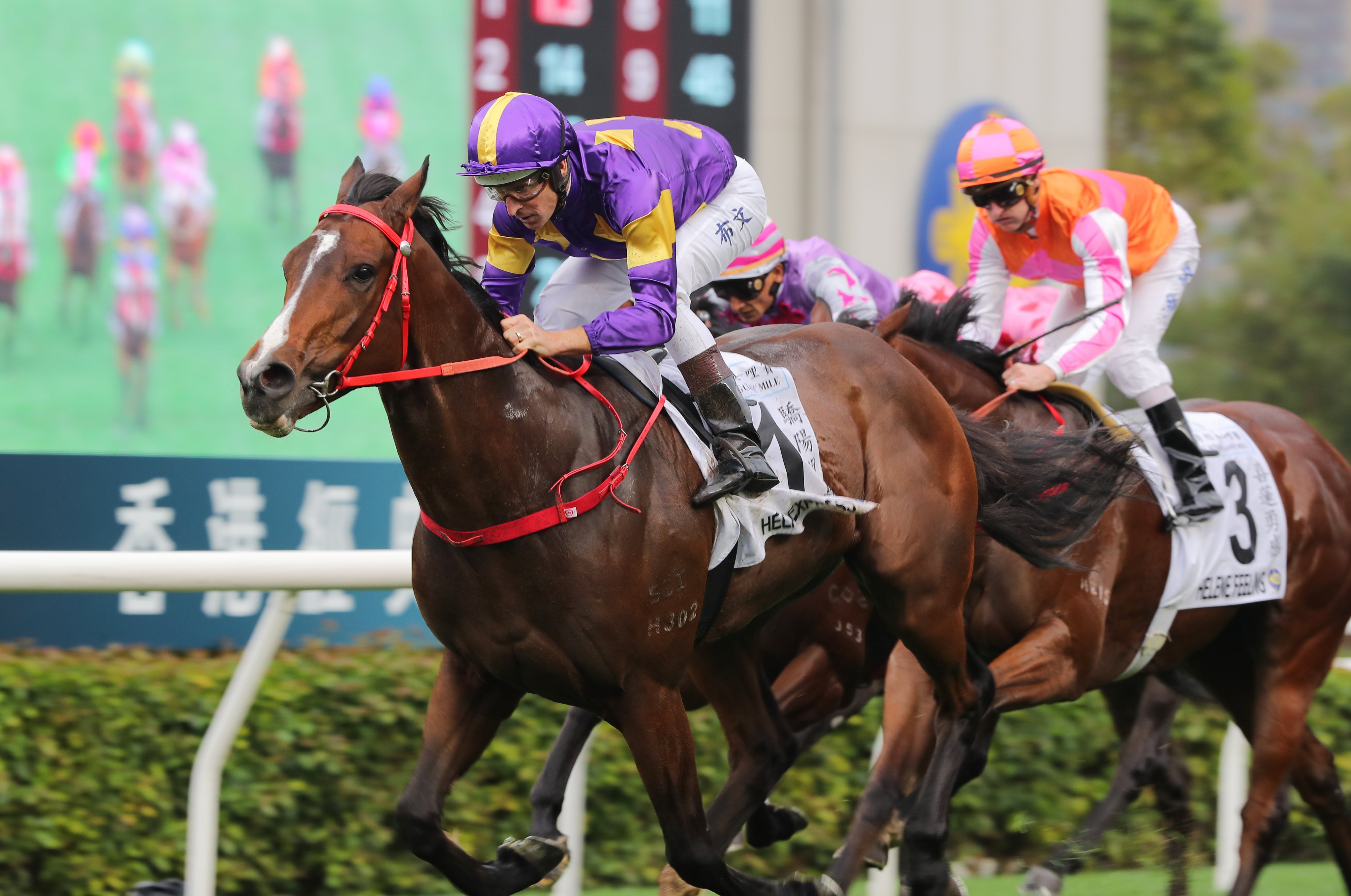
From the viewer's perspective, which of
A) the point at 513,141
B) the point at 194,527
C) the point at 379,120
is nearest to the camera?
the point at 513,141

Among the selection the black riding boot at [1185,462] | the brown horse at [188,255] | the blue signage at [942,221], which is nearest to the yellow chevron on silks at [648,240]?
the black riding boot at [1185,462]

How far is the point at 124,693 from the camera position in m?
3.71

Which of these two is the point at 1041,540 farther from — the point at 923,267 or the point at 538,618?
the point at 923,267

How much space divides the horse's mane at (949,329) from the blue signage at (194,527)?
1751 mm

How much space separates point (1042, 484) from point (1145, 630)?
2.24 feet

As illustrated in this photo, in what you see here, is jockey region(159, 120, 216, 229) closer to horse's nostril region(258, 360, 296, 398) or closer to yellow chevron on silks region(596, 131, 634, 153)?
yellow chevron on silks region(596, 131, 634, 153)

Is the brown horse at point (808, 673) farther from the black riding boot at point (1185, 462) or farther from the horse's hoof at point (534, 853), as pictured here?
the black riding boot at point (1185, 462)

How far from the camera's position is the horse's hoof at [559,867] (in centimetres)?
312

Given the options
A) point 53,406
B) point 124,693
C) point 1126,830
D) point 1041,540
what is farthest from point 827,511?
point 53,406

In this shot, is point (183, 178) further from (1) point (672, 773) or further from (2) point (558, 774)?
(1) point (672, 773)

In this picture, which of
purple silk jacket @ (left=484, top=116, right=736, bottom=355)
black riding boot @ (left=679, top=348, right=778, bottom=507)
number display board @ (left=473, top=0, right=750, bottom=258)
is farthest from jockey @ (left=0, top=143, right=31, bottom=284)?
black riding boot @ (left=679, top=348, right=778, bottom=507)

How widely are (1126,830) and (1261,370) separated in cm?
1630

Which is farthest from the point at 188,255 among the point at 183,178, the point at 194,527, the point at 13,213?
the point at 194,527

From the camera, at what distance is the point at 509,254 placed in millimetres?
3053
